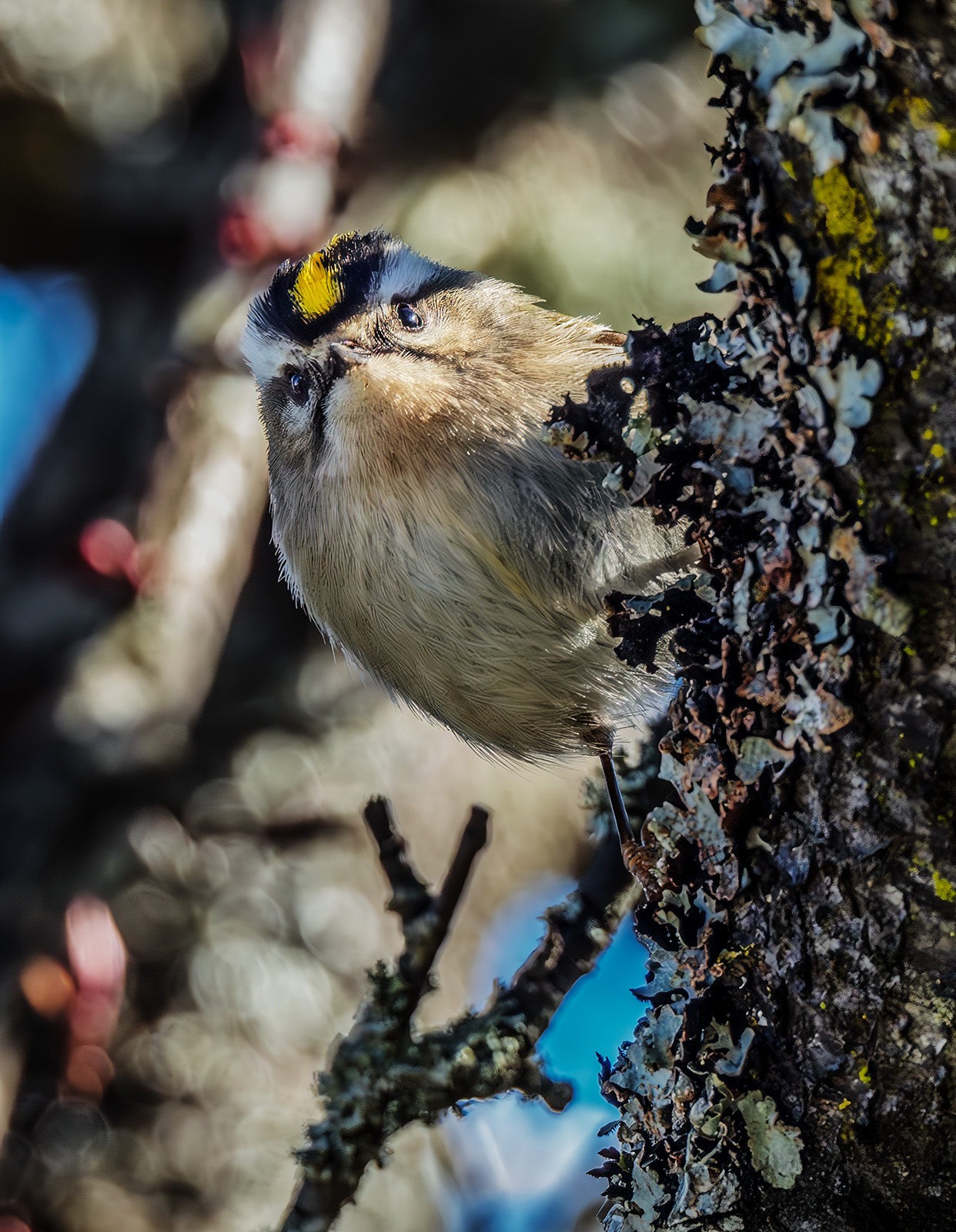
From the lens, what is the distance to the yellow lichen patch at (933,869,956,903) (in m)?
0.45

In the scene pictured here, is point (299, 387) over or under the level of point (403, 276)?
under

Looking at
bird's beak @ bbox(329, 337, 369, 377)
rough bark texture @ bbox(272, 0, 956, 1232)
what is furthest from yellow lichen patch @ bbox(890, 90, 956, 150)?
bird's beak @ bbox(329, 337, 369, 377)

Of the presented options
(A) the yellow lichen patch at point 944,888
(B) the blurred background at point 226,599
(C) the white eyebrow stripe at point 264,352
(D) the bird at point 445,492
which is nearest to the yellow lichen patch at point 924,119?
(A) the yellow lichen patch at point 944,888

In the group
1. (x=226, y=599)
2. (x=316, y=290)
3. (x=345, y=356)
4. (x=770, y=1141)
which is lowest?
(x=770, y=1141)

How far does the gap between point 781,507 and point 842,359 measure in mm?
71

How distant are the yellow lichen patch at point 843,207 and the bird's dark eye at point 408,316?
0.56 metres

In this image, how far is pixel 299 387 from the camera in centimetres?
94

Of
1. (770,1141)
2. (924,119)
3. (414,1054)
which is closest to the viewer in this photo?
(924,119)

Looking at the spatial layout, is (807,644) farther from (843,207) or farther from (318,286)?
(318,286)

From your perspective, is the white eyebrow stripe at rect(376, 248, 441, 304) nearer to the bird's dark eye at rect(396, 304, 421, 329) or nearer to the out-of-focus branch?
the bird's dark eye at rect(396, 304, 421, 329)

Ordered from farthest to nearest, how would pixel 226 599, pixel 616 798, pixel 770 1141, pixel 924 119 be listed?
pixel 226 599
pixel 616 798
pixel 770 1141
pixel 924 119

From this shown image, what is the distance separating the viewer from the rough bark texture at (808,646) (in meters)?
0.40

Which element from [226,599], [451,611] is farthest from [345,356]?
[226,599]

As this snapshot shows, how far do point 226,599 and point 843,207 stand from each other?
4.48ft
